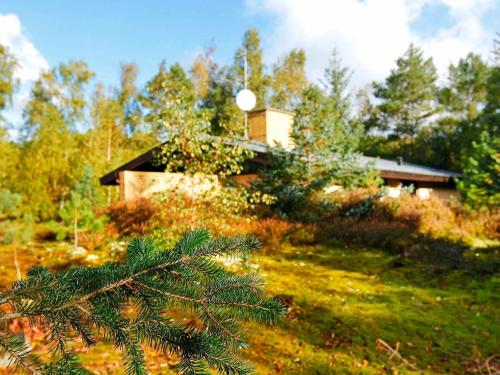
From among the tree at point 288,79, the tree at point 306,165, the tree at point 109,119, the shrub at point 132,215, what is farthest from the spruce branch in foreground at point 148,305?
the tree at point 288,79

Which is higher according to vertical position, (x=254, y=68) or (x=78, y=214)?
(x=254, y=68)

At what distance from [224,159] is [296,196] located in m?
5.74

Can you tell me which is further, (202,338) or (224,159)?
(224,159)

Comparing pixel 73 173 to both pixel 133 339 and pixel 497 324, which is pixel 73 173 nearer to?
pixel 497 324

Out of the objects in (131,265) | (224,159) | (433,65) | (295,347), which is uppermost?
(433,65)

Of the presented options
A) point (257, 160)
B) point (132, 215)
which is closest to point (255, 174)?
point (257, 160)

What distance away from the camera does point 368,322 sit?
5.14m

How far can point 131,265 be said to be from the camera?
1.09 meters

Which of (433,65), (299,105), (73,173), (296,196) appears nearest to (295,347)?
(296,196)

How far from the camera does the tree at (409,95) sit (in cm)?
3431

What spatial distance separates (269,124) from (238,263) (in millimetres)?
13220

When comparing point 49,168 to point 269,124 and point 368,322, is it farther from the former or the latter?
point 368,322

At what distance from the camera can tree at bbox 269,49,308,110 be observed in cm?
3259

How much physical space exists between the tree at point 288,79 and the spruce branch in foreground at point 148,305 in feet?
106
